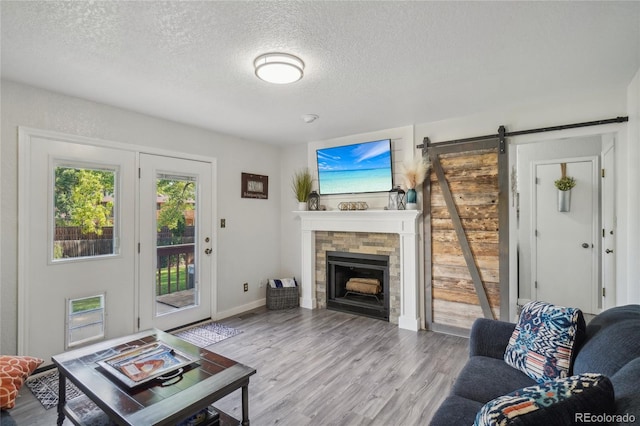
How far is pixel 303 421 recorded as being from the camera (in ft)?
6.61

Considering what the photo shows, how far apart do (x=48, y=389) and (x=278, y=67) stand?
9.60ft

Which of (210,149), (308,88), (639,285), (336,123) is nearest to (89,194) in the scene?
(210,149)

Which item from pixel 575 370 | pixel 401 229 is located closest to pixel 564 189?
pixel 401 229

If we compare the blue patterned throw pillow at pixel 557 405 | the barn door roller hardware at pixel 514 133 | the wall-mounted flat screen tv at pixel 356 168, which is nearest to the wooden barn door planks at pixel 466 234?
the barn door roller hardware at pixel 514 133

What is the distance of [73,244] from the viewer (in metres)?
2.83

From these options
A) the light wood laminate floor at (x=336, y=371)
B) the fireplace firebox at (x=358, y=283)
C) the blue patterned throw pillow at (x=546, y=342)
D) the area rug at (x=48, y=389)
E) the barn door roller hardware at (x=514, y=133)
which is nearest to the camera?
the blue patterned throw pillow at (x=546, y=342)

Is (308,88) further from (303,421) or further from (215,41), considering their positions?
(303,421)

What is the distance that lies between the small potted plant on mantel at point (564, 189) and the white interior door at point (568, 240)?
0.15ft

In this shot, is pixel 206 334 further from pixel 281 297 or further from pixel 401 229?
pixel 401 229

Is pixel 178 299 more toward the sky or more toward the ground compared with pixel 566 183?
more toward the ground

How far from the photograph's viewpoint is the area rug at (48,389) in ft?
7.37

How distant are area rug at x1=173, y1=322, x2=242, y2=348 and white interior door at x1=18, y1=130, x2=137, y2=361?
0.55 metres

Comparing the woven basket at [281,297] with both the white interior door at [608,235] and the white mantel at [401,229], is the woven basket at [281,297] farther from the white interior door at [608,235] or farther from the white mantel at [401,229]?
the white interior door at [608,235]

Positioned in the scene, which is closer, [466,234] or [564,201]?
[466,234]
